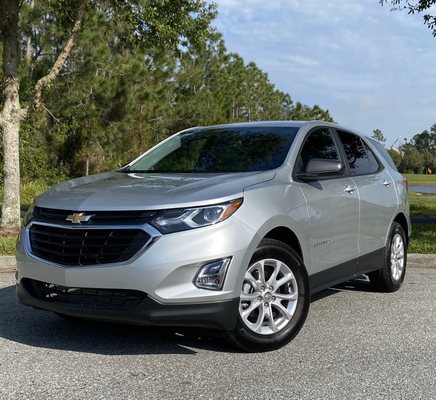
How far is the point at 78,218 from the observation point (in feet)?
12.9

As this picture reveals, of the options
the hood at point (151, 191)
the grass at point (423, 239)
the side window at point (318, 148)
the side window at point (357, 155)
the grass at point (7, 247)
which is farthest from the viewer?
the grass at point (423, 239)

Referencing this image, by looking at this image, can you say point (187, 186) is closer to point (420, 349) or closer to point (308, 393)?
point (308, 393)

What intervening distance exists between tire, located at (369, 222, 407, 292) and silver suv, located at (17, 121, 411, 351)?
828 millimetres

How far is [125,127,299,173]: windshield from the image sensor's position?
4871 millimetres

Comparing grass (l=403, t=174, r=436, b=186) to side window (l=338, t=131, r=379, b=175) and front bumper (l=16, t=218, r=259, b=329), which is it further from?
front bumper (l=16, t=218, r=259, b=329)

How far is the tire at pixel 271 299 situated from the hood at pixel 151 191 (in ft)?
1.67

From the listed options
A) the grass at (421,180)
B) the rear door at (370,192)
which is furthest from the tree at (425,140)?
the rear door at (370,192)

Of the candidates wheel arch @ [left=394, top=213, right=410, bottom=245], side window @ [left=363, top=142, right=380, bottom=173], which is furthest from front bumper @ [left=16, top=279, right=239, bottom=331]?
wheel arch @ [left=394, top=213, right=410, bottom=245]

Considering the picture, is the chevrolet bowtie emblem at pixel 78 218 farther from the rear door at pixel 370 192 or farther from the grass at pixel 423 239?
the grass at pixel 423 239

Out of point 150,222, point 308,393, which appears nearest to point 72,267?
point 150,222

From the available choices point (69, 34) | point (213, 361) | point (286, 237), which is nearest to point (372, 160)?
point (286, 237)

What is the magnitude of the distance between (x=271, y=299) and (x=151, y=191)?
1196mm

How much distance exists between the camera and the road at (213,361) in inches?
138

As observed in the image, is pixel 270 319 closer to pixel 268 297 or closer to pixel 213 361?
pixel 268 297
